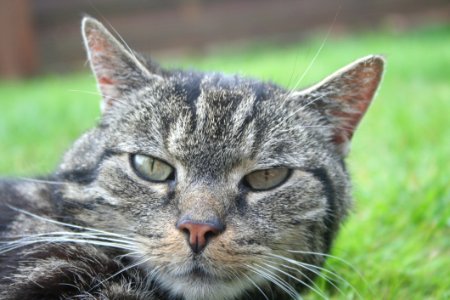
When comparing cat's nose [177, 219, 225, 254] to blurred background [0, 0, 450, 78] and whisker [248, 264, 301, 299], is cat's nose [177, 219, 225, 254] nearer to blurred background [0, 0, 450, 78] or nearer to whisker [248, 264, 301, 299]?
whisker [248, 264, 301, 299]

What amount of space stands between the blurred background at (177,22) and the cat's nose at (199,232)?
10.1m

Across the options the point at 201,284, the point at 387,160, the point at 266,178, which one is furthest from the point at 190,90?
the point at 387,160

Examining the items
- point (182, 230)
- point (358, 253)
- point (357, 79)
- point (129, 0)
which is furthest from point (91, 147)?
point (129, 0)

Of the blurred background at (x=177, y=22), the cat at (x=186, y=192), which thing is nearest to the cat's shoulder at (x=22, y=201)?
the cat at (x=186, y=192)

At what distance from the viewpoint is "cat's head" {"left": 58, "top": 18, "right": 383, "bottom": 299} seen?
2.24m

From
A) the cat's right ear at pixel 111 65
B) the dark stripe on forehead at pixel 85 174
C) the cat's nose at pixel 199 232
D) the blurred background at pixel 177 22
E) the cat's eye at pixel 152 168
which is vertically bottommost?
the cat's nose at pixel 199 232

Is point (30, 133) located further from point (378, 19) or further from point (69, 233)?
point (378, 19)

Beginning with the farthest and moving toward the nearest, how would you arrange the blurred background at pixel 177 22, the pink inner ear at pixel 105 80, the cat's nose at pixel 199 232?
the blurred background at pixel 177 22 < the pink inner ear at pixel 105 80 < the cat's nose at pixel 199 232

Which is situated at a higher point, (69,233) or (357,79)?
(357,79)

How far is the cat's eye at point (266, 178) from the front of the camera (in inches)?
96.3

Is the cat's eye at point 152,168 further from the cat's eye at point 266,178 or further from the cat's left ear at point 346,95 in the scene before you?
the cat's left ear at point 346,95

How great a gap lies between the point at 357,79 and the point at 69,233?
4.82ft

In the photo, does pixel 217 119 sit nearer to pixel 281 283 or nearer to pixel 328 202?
pixel 328 202

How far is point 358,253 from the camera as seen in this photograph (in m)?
3.25
